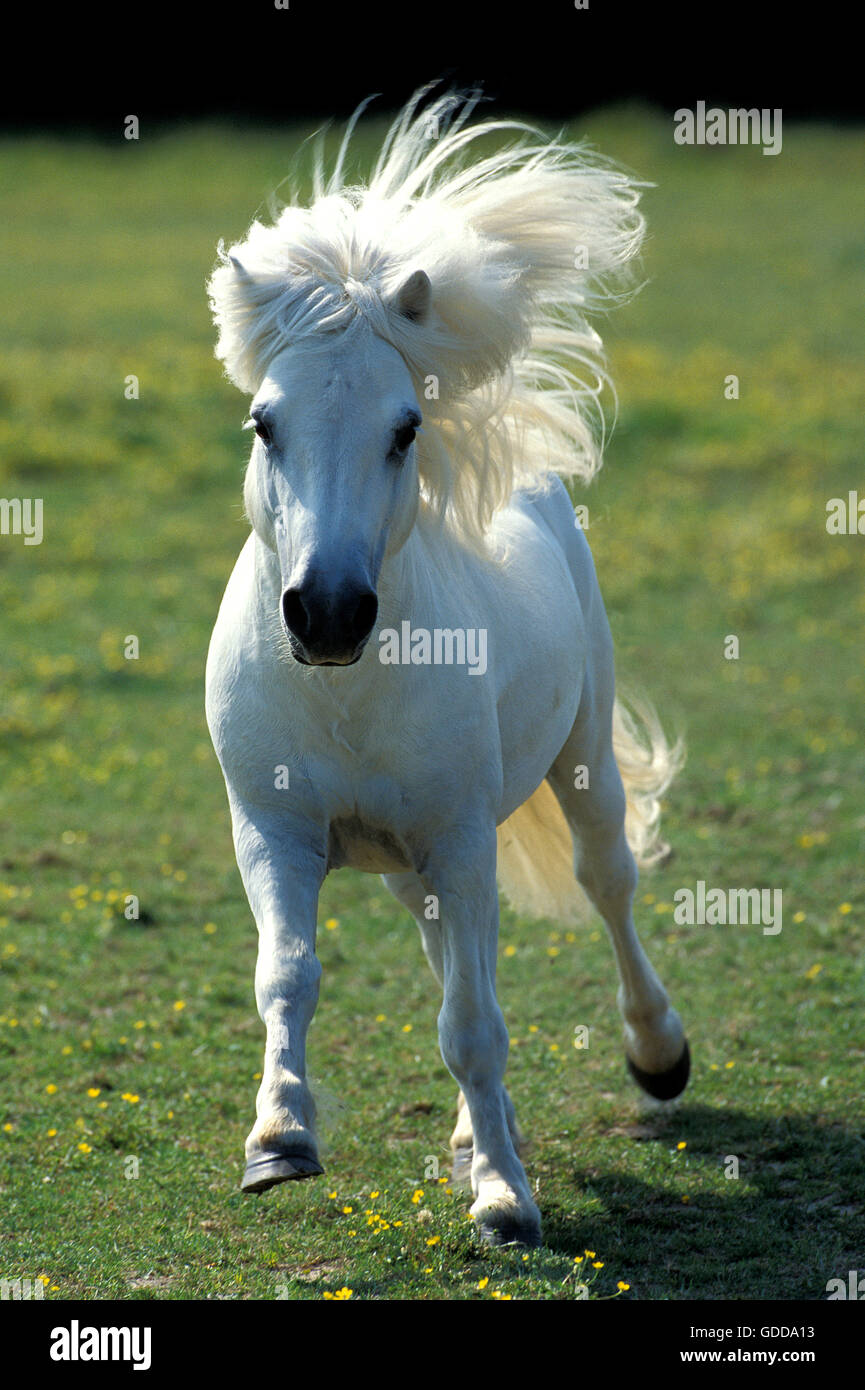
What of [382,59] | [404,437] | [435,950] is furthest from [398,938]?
[382,59]

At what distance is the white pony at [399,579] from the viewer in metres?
3.63

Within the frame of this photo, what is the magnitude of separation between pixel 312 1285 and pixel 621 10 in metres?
36.6

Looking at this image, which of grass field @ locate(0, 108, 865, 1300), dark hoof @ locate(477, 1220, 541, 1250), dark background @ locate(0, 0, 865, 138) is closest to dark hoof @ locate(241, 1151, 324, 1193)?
grass field @ locate(0, 108, 865, 1300)

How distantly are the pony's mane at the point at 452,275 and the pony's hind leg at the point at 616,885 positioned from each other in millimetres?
1132

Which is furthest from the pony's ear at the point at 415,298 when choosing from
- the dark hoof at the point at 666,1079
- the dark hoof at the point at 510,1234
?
the dark hoof at the point at 666,1079

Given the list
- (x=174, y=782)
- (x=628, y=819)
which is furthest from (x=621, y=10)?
(x=628, y=819)

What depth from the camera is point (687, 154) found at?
38.9 metres

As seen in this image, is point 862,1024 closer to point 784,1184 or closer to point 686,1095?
point 686,1095

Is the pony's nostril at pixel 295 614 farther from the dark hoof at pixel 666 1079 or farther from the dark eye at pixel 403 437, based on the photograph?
the dark hoof at pixel 666 1079

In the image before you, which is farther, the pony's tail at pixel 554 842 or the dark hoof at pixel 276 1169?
the pony's tail at pixel 554 842

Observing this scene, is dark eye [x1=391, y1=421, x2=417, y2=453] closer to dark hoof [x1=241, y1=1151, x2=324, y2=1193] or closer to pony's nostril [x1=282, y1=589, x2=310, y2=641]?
pony's nostril [x1=282, y1=589, x2=310, y2=641]

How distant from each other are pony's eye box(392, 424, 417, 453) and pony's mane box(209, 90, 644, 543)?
0.22 metres

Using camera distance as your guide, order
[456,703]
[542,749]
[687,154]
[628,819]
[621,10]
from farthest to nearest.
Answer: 1. [687,154]
2. [621,10]
3. [628,819]
4. [542,749]
5. [456,703]

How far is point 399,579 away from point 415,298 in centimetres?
73
